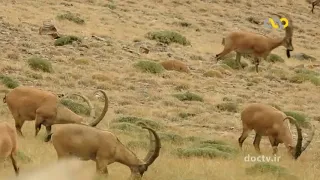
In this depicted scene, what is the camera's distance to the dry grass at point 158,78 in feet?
41.4

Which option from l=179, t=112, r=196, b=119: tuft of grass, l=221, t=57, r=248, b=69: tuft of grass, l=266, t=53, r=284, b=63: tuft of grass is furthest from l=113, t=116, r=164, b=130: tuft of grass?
l=266, t=53, r=284, b=63: tuft of grass

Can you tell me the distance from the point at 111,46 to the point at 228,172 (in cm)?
1899

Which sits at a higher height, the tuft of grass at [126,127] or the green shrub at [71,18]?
the tuft of grass at [126,127]

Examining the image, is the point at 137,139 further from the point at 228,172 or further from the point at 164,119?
the point at 164,119

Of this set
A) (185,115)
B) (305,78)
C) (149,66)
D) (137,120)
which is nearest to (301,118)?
(185,115)

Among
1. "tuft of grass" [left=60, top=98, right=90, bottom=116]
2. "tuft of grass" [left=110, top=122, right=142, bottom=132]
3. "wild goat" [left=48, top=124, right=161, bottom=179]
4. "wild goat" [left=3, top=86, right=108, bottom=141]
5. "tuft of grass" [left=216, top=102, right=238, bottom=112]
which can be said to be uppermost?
"wild goat" [left=48, top=124, right=161, bottom=179]

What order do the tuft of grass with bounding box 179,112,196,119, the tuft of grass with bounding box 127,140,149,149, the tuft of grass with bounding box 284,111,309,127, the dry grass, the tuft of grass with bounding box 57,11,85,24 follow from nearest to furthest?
the dry grass, the tuft of grass with bounding box 127,140,149,149, the tuft of grass with bounding box 284,111,309,127, the tuft of grass with bounding box 179,112,196,119, the tuft of grass with bounding box 57,11,85,24

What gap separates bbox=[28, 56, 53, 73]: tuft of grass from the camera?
23375 mm

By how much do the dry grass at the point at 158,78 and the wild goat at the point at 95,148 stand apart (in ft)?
1.03

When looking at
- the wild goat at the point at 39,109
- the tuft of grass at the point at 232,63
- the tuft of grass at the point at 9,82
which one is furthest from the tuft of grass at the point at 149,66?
the wild goat at the point at 39,109

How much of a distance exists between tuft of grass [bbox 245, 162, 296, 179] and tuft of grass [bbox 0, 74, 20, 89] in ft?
32.1

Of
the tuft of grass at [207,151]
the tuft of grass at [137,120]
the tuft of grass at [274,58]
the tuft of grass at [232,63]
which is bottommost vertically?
the tuft of grass at [274,58]

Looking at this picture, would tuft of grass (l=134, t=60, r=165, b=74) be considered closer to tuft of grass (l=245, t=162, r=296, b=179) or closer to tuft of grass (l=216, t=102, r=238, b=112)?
tuft of grass (l=216, t=102, r=238, b=112)

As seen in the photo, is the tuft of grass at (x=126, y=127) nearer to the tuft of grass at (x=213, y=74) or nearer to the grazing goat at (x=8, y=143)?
the grazing goat at (x=8, y=143)
